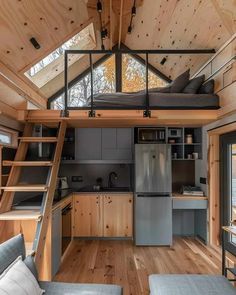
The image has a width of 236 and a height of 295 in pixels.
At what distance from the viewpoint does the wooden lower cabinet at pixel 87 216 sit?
4.79m

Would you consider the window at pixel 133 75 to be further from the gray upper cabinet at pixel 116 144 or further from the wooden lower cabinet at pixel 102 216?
the wooden lower cabinet at pixel 102 216

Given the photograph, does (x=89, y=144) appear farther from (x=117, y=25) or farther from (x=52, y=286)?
(x=52, y=286)

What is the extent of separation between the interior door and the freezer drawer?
88 cm

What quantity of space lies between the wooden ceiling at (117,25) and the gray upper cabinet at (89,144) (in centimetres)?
108

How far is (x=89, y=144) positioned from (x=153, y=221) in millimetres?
1821

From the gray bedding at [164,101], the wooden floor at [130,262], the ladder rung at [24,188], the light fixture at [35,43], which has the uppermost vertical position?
the light fixture at [35,43]

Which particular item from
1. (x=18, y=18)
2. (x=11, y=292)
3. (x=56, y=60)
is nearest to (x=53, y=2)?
(x=18, y=18)

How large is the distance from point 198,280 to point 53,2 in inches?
112

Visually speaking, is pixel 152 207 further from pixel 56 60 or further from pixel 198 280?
pixel 56 60

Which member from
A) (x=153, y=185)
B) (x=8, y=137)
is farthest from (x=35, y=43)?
(x=153, y=185)

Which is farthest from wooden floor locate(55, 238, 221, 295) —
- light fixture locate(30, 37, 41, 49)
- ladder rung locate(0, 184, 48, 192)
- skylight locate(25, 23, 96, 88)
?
skylight locate(25, 23, 96, 88)

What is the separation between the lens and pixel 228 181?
407 centimetres

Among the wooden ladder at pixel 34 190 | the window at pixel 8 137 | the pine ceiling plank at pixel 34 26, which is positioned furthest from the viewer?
the window at pixel 8 137

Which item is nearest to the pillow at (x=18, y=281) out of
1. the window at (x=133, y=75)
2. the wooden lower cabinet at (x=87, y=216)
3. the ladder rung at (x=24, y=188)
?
the ladder rung at (x=24, y=188)
